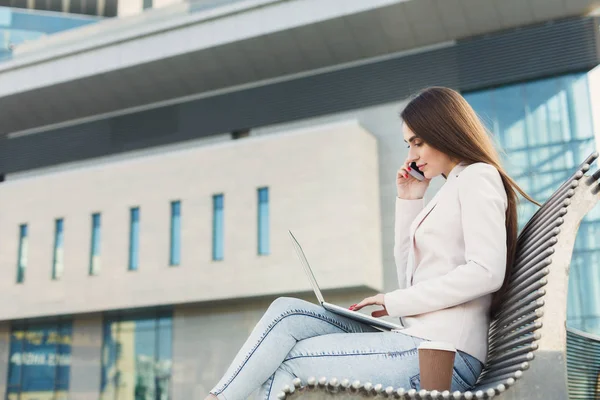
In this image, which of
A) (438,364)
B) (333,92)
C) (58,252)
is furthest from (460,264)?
(58,252)

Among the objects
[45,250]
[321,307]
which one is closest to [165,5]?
[45,250]

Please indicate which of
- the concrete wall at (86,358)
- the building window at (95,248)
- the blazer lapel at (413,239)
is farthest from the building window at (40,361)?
the blazer lapel at (413,239)

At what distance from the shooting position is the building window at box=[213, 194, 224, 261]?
20.4 metres

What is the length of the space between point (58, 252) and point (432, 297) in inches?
871

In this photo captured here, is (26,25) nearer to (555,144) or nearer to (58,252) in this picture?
(58,252)

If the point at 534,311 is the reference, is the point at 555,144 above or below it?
above

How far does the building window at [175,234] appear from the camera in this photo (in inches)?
824

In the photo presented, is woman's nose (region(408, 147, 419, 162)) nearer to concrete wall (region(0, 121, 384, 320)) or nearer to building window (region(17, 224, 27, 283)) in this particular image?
concrete wall (region(0, 121, 384, 320))

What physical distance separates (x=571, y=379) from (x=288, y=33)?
1858 cm

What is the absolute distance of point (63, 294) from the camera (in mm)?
22266

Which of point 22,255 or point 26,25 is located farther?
point 26,25

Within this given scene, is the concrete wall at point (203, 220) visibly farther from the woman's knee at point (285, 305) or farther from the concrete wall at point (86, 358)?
the woman's knee at point (285, 305)

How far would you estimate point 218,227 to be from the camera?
2055 cm

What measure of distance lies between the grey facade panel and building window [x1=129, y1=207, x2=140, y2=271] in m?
2.57
